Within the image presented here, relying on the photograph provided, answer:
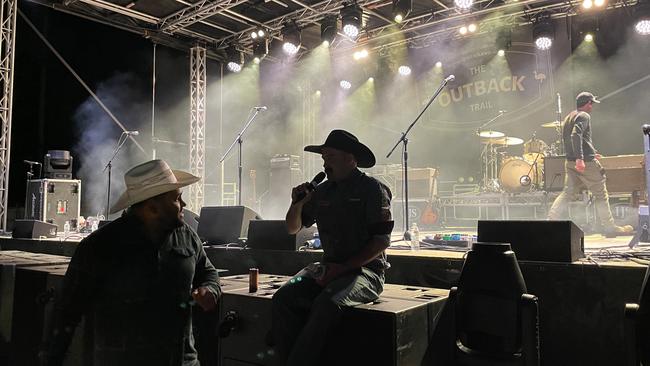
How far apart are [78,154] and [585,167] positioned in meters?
10.2

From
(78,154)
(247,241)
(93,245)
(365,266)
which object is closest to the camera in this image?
(93,245)

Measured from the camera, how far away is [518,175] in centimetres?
1020

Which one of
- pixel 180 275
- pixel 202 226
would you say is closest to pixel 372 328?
pixel 180 275

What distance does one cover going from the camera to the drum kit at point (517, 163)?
10.1 meters

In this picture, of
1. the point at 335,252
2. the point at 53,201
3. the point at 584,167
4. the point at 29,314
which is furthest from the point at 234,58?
the point at 335,252

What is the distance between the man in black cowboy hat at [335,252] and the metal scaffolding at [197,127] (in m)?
8.93

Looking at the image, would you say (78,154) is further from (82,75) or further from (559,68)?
(559,68)

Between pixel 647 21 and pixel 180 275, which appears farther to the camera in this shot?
pixel 647 21

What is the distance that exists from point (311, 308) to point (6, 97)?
8.82 metres

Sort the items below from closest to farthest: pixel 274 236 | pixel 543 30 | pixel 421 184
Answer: pixel 274 236 → pixel 543 30 → pixel 421 184

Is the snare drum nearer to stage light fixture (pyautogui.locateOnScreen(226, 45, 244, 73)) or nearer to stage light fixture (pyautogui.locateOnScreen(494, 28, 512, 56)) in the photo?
→ stage light fixture (pyautogui.locateOnScreen(494, 28, 512, 56))

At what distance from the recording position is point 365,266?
9.77 feet

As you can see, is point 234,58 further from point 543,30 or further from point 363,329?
point 363,329

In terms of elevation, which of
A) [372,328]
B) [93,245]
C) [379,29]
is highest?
[379,29]
